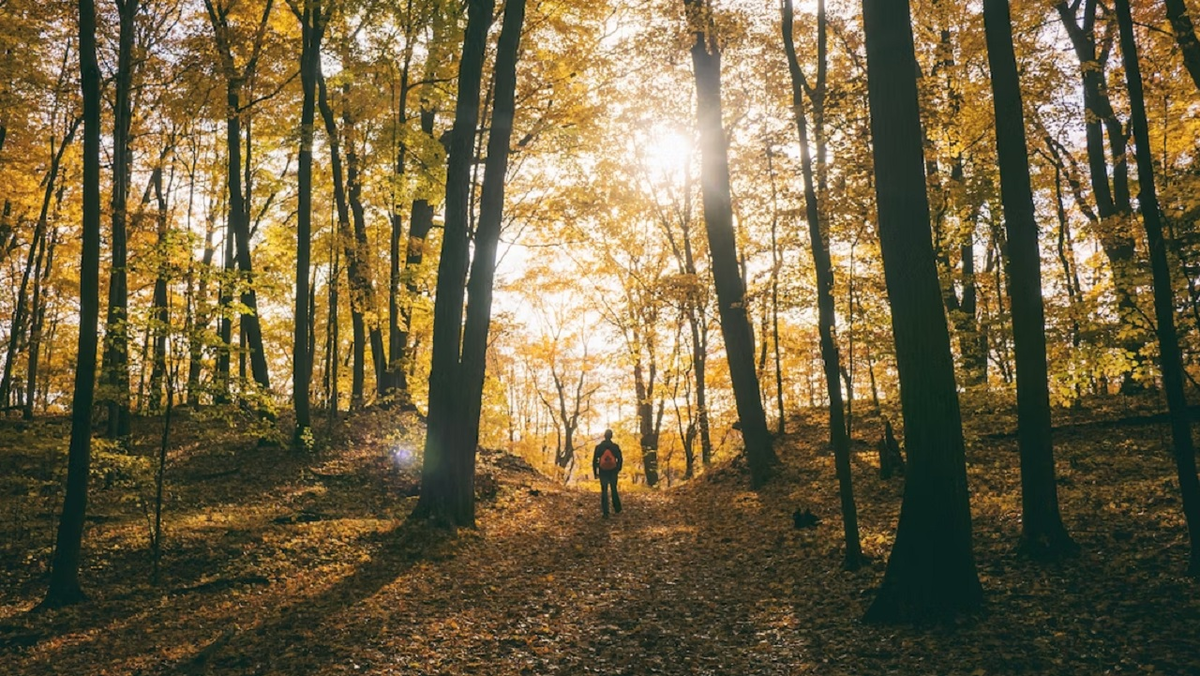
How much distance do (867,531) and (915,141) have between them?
560 cm

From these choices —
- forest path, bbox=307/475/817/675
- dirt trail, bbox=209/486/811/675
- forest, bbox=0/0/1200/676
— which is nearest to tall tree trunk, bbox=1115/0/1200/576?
forest, bbox=0/0/1200/676

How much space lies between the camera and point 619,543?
11266 mm

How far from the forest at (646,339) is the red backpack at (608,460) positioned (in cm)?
96

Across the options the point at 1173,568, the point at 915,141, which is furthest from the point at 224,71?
the point at 1173,568

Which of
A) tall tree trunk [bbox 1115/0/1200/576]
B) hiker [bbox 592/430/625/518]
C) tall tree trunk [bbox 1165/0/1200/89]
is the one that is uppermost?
tall tree trunk [bbox 1165/0/1200/89]

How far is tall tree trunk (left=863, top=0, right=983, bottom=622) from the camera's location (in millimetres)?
6027

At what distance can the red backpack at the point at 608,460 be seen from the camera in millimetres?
14125

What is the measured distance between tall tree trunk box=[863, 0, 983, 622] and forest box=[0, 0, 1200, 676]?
36 millimetres

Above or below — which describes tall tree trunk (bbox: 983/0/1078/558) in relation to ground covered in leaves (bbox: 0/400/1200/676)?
above

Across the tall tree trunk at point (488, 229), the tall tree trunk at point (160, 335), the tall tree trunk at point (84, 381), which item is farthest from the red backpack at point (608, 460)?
the tall tree trunk at point (84, 381)

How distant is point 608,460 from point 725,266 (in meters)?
5.08

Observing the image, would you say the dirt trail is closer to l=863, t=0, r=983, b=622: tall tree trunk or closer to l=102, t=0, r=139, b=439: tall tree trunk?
l=863, t=0, r=983, b=622: tall tree trunk

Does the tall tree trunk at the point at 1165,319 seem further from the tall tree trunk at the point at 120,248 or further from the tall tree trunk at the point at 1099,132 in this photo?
the tall tree trunk at the point at 120,248

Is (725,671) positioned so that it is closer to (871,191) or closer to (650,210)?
(871,191)
